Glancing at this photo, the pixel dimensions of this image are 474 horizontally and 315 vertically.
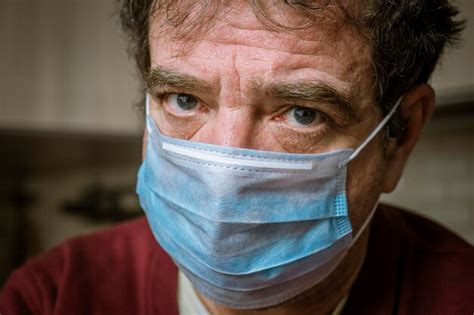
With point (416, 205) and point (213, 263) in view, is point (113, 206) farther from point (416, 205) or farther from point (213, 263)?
point (213, 263)

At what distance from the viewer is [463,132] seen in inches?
89.8

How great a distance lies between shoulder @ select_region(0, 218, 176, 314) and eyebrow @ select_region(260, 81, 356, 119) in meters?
0.53

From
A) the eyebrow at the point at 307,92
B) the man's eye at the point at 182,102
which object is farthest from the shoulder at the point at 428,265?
the man's eye at the point at 182,102

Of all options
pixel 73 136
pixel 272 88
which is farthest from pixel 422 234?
pixel 73 136

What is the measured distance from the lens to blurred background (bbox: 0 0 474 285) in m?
2.29

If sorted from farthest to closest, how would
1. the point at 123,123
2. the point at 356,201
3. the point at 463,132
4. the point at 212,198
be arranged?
the point at 123,123 < the point at 463,132 < the point at 356,201 < the point at 212,198

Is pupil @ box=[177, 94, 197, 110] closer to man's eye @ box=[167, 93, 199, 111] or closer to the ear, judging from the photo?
man's eye @ box=[167, 93, 199, 111]

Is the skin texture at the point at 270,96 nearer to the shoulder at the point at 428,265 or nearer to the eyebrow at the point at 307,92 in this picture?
the eyebrow at the point at 307,92

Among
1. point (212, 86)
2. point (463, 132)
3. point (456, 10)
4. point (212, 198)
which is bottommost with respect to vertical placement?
point (463, 132)

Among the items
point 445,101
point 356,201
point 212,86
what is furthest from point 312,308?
point 445,101

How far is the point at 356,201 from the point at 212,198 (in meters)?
0.29

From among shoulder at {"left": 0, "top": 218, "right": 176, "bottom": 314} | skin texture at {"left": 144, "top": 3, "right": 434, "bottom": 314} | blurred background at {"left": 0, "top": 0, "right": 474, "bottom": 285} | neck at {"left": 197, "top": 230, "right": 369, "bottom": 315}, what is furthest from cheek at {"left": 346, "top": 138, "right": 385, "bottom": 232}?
blurred background at {"left": 0, "top": 0, "right": 474, "bottom": 285}

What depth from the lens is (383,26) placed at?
98 cm

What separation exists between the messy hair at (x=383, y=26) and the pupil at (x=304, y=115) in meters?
0.13
